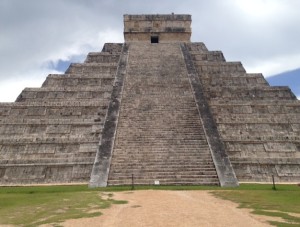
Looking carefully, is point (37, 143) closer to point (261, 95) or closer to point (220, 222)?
point (220, 222)

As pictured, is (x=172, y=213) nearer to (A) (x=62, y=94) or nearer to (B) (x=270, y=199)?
(B) (x=270, y=199)

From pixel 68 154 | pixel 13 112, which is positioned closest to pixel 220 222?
pixel 68 154

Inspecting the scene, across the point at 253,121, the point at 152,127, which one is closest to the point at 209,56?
the point at 253,121

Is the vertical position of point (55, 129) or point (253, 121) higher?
point (253, 121)

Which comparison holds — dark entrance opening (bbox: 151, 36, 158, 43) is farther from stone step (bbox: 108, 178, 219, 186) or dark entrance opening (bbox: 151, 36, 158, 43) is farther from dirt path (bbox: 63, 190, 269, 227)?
→ dirt path (bbox: 63, 190, 269, 227)

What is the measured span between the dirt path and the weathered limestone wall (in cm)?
2292

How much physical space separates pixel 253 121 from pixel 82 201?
10.4 meters

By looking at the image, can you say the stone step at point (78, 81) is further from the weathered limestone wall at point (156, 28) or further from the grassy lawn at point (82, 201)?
the weathered limestone wall at point (156, 28)

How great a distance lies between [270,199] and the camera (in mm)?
9961

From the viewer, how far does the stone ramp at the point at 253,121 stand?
48.5ft

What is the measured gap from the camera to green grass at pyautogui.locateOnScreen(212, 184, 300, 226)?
25.8 ft

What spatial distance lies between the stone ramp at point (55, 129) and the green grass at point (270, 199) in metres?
5.66

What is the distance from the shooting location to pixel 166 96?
19.2 metres

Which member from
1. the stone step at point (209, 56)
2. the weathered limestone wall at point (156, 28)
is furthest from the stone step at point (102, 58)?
the weathered limestone wall at point (156, 28)
